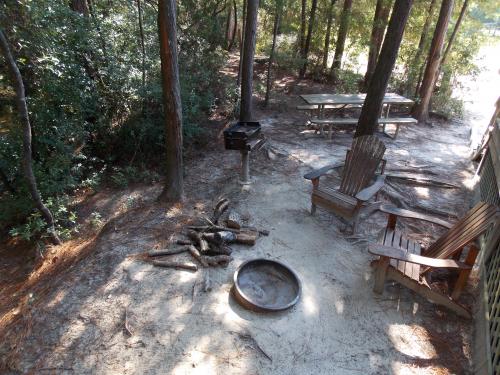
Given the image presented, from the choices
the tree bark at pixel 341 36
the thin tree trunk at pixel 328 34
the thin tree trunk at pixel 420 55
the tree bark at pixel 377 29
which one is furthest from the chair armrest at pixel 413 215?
the thin tree trunk at pixel 328 34

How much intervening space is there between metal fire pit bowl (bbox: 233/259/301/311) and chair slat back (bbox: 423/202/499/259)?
4.75 ft

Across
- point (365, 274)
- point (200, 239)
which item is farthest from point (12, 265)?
point (365, 274)

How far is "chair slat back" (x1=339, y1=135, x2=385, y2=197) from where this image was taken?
4.37m

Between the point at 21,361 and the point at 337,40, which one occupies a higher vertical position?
the point at 337,40

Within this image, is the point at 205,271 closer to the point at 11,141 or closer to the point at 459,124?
the point at 11,141

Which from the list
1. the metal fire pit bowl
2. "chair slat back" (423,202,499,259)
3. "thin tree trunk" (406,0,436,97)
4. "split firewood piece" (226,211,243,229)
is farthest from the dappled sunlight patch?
"thin tree trunk" (406,0,436,97)

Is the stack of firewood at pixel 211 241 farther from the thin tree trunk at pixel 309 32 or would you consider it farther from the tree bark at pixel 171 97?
the thin tree trunk at pixel 309 32

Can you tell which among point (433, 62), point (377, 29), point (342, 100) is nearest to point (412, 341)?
point (342, 100)

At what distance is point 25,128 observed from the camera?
12.1 ft

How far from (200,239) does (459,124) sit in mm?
9072

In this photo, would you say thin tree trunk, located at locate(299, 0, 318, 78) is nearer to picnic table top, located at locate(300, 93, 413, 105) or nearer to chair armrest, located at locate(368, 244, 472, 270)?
picnic table top, located at locate(300, 93, 413, 105)

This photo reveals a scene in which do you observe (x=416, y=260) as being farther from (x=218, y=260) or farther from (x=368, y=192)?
(x=218, y=260)

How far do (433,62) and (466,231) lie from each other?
749 centimetres

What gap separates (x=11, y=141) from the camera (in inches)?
193
